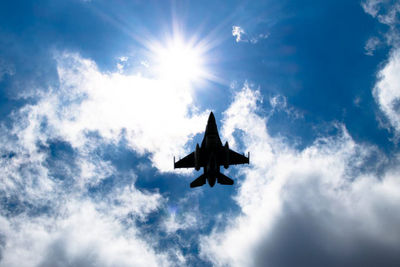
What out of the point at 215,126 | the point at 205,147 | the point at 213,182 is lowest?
the point at 213,182

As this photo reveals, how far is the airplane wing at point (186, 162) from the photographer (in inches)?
1652

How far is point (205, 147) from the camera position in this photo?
36.6 meters

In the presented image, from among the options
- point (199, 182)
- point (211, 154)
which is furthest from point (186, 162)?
point (211, 154)

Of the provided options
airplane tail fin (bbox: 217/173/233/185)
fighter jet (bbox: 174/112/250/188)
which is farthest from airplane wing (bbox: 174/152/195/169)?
airplane tail fin (bbox: 217/173/233/185)

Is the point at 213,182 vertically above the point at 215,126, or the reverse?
the point at 215,126

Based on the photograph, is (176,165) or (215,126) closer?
(215,126)

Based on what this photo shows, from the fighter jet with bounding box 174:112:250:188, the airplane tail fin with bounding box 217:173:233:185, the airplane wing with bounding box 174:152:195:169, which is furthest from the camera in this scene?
the airplane wing with bounding box 174:152:195:169

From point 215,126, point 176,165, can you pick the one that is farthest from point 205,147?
point 176,165

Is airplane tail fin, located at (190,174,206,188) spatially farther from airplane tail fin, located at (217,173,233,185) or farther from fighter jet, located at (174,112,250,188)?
airplane tail fin, located at (217,173,233,185)

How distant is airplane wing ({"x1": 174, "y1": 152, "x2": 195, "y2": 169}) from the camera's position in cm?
4197

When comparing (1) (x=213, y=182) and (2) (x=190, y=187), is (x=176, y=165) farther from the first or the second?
(1) (x=213, y=182)

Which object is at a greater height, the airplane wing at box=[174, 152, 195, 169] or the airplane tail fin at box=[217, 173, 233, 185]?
the airplane wing at box=[174, 152, 195, 169]

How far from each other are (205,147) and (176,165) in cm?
875

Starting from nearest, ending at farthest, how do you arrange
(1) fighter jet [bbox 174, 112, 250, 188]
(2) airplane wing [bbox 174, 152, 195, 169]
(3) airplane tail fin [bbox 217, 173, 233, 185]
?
1. (1) fighter jet [bbox 174, 112, 250, 188]
2. (3) airplane tail fin [bbox 217, 173, 233, 185]
3. (2) airplane wing [bbox 174, 152, 195, 169]
